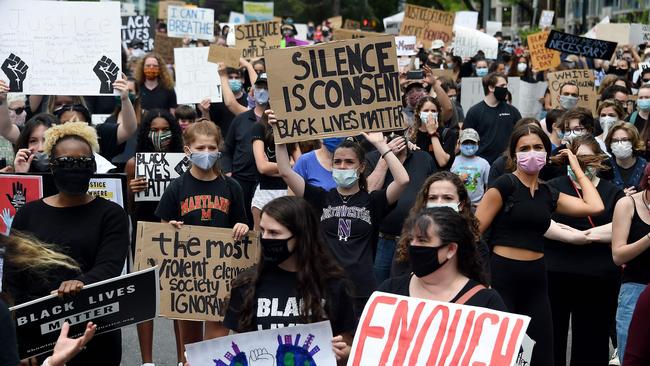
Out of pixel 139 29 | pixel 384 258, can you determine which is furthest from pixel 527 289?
pixel 139 29

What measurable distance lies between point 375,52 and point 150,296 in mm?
2745

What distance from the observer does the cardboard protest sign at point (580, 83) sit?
527 inches

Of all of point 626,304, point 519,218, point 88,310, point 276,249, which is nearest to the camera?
point 276,249

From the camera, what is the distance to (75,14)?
31.4ft

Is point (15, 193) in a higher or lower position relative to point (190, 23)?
lower

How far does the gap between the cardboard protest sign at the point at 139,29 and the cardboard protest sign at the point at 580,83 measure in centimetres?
928

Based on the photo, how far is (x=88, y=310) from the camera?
5.07 meters

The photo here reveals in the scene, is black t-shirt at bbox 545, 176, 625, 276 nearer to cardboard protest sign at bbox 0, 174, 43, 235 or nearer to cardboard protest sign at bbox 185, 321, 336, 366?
cardboard protest sign at bbox 185, 321, 336, 366

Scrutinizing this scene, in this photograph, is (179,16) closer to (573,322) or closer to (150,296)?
(573,322)

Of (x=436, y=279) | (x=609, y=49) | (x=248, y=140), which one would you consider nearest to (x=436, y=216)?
(x=436, y=279)

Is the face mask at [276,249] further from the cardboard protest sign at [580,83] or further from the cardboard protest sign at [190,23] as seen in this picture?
the cardboard protest sign at [190,23]

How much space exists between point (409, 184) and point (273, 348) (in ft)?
10.8

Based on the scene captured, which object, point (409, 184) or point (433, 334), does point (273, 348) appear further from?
point (409, 184)

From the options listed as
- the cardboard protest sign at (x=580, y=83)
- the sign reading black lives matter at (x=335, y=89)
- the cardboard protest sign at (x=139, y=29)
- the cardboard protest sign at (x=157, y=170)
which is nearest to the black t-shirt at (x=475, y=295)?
the sign reading black lives matter at (x=335, y=89)
